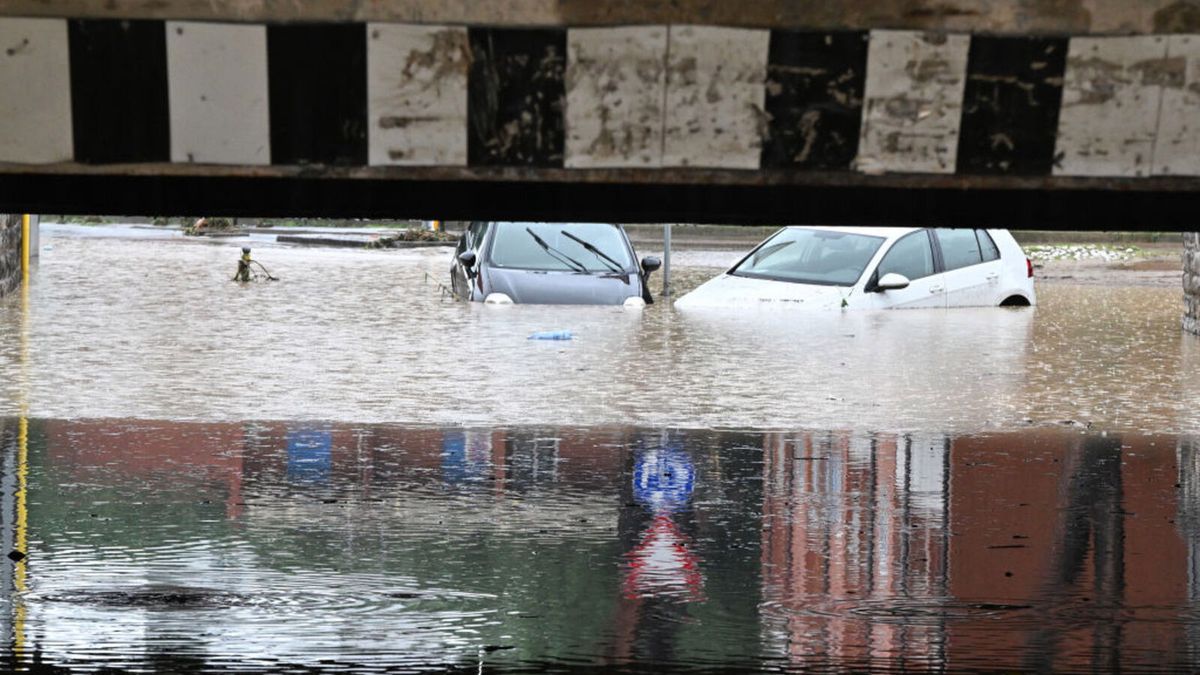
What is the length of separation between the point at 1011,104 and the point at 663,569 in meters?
2.65

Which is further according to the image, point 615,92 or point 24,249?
point 24,249

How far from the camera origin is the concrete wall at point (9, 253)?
19.7 meters

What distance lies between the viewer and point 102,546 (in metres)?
6.92

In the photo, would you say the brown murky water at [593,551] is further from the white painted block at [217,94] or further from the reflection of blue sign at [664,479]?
the white painted block at [217,94]

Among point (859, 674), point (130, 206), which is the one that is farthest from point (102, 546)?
point (859, 674)

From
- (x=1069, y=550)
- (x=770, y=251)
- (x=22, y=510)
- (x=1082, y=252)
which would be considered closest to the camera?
(x=1069, y=550)

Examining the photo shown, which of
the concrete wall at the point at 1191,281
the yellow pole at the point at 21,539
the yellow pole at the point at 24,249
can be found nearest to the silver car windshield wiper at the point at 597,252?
the concrete wall at the point at 1191,281

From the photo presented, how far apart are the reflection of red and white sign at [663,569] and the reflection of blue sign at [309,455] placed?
189 centimetres

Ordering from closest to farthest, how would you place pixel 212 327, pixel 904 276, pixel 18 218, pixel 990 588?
pixel 990 588 < pixel 212 327 < pixel 904 276 < pixel 18 218

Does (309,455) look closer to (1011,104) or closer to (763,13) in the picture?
(763,13)

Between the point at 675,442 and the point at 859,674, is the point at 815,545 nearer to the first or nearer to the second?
the point at 859,674

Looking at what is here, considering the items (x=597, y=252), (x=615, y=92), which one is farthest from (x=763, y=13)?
(x=597, y=252)

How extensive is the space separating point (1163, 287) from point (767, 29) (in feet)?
74.1

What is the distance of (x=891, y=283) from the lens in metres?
19.8
